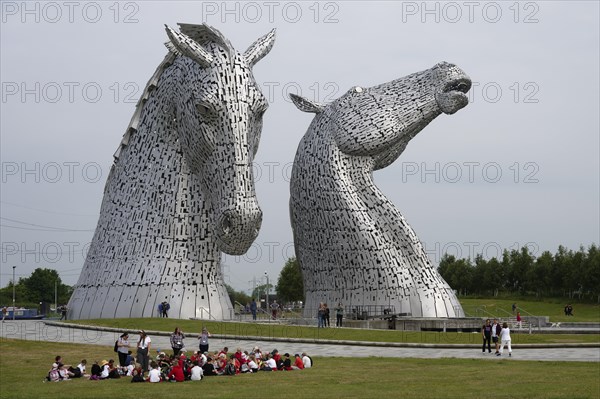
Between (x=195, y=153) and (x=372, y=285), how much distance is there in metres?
10.9

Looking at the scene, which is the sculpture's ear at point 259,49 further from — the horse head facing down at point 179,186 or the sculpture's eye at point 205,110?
the sculpture's eye at point 205,110

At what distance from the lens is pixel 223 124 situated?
85.4 ft

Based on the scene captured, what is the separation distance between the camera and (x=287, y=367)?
60.1 feet

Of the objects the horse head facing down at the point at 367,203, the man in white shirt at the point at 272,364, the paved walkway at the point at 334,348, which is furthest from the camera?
the horse head facing down at the point at 367,203

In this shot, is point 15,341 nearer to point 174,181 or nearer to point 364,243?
point 174,181

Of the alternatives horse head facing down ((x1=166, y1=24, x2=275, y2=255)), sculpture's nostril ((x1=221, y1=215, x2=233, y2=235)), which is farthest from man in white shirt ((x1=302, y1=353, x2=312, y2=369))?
sculpture's nostril ((x1=221, y1=215, x2=233, y2=235))

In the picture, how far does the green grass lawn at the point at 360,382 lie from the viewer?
13.9 meters

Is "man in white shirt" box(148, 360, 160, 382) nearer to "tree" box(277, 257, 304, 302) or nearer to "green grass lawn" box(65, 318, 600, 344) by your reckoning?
"green grass lawn" box(65, 318, 600, 344)

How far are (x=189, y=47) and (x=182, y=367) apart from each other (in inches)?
521

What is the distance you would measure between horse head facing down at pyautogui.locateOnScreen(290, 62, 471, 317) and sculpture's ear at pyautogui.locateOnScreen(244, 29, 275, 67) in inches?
297

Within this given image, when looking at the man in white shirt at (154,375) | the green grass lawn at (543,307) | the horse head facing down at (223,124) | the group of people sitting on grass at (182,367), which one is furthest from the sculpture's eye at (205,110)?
the green grass lawn at (543,307)

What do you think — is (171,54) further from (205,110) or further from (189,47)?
(205,110)

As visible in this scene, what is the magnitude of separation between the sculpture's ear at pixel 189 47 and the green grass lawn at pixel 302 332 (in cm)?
838

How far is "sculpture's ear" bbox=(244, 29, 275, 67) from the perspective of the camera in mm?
28044
